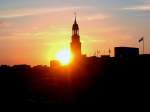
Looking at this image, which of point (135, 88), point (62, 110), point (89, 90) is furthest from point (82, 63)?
point (62, 110)

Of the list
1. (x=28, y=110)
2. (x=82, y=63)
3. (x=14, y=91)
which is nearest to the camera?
(x=28, y=110)

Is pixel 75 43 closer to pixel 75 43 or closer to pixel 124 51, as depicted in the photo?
pixel 75 43

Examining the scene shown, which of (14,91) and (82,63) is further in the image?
(14,91)

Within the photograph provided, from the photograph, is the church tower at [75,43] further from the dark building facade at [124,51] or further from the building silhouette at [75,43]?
the dark building facade at [124,51]

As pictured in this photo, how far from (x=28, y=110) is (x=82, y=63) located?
1236 inches

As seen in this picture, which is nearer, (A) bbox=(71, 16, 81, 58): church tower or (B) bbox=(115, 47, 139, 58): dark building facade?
(A) bbox=(71, 16, 81, 58): church tower

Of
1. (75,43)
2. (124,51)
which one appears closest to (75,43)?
(75,43)

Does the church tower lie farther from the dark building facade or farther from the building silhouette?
the dark building facade

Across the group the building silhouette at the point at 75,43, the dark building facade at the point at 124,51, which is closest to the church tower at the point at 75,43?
the building silhouette at the point at 75,43

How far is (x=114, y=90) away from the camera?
105625 mm

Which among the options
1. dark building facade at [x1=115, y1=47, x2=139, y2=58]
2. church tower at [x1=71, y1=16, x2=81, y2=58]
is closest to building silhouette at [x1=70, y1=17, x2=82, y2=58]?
church tower at [x1=71, y1=16, x2=81, y2=58]

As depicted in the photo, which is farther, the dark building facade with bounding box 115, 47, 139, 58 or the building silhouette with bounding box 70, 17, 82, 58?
the dark building facade with bounding box 115, 47, 139, 58

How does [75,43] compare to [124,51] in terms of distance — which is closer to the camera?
[75,43]

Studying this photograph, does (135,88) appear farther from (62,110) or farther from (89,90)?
(62,110)
